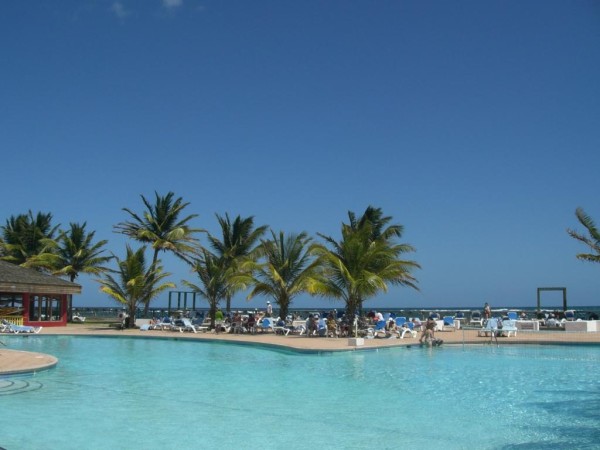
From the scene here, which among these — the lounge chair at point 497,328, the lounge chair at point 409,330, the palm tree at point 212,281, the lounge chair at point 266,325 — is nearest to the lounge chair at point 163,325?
the palm tree at point 212,281

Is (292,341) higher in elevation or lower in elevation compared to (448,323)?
lower

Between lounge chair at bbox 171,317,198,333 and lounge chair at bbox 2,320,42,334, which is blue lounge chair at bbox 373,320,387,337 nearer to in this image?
lounge chair at bbox 171,317,198,333

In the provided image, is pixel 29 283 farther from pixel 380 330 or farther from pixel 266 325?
pixel 380 330

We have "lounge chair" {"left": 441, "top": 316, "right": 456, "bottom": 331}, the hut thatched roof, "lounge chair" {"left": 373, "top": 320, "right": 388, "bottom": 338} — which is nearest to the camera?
"lounge chair" {"left": 373, "top": 320, "right": 388, "bottom": 338}

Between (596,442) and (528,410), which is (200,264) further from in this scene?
(596,442)

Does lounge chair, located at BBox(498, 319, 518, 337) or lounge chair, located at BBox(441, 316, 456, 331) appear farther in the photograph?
lounge chair, located at BBox(441, 316, 456, 331)

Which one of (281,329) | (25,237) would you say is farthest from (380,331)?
(25,237)

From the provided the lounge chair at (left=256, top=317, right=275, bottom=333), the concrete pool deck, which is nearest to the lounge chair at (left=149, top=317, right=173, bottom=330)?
the concrete pool deck

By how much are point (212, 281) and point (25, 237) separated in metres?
18.0

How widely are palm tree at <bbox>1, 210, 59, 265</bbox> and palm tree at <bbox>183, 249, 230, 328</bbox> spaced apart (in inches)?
543

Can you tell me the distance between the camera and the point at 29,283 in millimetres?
26734

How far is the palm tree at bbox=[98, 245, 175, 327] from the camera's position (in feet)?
91.9

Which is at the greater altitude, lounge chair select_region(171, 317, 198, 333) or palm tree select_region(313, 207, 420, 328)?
palm tree select_region(313, 207, 420, 328)

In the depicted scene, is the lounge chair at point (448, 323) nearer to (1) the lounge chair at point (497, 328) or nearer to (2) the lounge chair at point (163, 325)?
(1) the lounge chair at point (497, 328)
